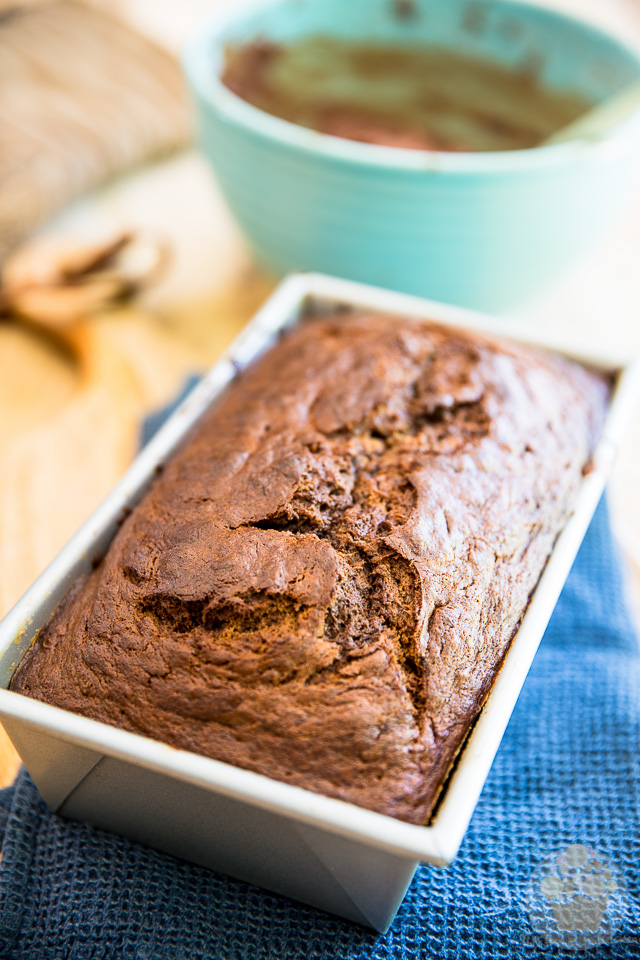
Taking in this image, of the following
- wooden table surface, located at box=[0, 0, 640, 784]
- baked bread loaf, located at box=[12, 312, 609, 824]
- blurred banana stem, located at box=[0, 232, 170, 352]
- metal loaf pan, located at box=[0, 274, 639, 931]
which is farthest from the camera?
blurred banana stem, located at box=[0, 232, 170, 352]

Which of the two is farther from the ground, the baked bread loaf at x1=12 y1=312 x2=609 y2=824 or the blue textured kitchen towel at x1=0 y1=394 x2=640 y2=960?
the baked bread loaf at x1=12 y1=312 x2=609 y2=824

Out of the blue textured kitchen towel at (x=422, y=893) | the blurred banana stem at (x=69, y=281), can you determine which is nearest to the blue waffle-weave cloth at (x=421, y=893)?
the blue textured kitchen towel at (x=422, y=893)

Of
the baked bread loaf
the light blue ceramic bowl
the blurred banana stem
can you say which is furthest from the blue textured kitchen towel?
the blurred banana stem

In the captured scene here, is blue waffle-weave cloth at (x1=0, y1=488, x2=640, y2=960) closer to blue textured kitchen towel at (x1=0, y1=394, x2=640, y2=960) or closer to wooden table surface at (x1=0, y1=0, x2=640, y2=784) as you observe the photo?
blue textured kitchen towel at (x1=0, y1=394, x2=640, y2=960)

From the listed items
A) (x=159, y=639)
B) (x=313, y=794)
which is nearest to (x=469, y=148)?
(x=159, y=639)

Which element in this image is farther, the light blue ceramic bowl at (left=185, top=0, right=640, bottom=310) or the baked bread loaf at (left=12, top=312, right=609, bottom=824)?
the light blue ceramic bowl at (left=185, top=0, right=640, bottom=310)

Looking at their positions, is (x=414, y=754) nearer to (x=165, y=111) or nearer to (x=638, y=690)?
(x=638, y=690)
